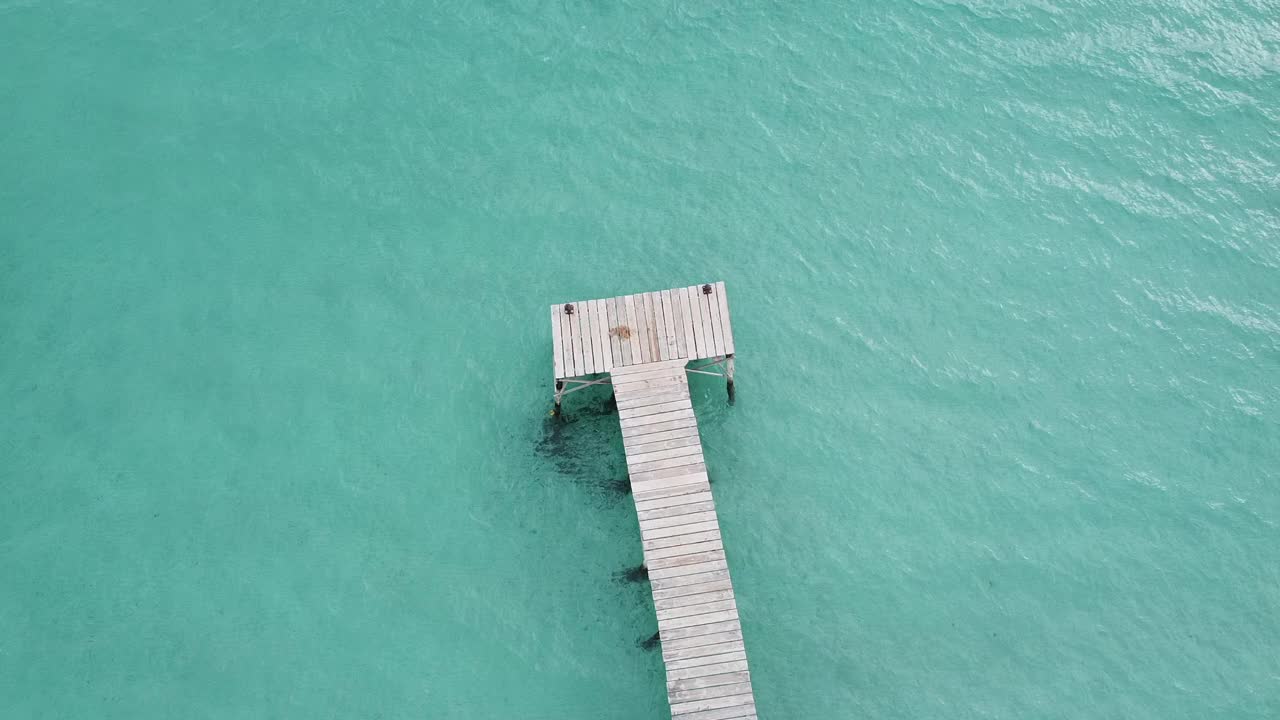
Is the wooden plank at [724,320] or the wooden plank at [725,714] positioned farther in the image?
the wooden plank at [724,320]

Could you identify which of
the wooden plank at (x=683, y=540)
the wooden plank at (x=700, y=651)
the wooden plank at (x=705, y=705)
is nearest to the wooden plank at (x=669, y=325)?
the wooden plank at (x=683, y=540)

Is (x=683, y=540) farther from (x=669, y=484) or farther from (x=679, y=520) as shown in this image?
(x=669, y=484)

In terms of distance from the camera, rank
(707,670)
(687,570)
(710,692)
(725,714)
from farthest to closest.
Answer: (687,570), (707,670), (710,692), (725,714)

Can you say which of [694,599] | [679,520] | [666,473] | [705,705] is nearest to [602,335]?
[666,473]

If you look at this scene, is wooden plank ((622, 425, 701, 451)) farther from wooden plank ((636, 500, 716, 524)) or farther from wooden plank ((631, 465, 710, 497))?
wooden plank ((636, 500, 716, 524))

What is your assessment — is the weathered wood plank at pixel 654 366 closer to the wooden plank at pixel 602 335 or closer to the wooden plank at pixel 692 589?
the wooden plank at pixel 602 335

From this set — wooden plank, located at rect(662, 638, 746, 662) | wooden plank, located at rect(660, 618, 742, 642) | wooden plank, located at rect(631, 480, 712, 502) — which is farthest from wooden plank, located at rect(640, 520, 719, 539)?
wooden plank, located at rect(662, 638, 746, 662)
